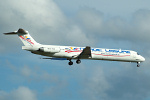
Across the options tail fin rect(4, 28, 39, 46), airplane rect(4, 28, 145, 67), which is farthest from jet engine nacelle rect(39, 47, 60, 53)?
tail fin rect(4, 28, 39, 46)

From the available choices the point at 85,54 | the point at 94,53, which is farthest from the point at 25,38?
the point at 94,53

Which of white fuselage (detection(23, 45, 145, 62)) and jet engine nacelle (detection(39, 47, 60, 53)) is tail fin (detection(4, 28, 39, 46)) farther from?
jet engine nacelle (detection(39, 47, 60, 53))

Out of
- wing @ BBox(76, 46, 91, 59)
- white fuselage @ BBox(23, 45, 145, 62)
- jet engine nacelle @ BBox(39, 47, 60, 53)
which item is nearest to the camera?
jet engine nacelle @ BBox(39, 47, 60, 53)

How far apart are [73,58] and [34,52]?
23.9 feet

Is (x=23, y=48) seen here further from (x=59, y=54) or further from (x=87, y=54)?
(x=87, y=54)

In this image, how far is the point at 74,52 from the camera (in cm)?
5297

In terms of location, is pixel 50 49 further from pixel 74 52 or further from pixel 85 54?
pixel 85 54

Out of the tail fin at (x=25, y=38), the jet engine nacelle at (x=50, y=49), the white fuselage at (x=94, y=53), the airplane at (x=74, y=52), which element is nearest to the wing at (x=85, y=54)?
the airplane at (x=74, y=52)

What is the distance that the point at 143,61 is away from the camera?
58.6 m

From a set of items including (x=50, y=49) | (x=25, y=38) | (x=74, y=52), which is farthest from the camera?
(x=74, y=52)

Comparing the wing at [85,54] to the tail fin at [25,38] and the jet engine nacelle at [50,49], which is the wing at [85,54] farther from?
the tail fin at [25,38]

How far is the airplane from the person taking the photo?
49.5 metres

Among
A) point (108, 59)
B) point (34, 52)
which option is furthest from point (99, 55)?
point (34, 52)

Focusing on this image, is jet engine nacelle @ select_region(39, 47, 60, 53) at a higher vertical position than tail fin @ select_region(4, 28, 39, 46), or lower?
lower
